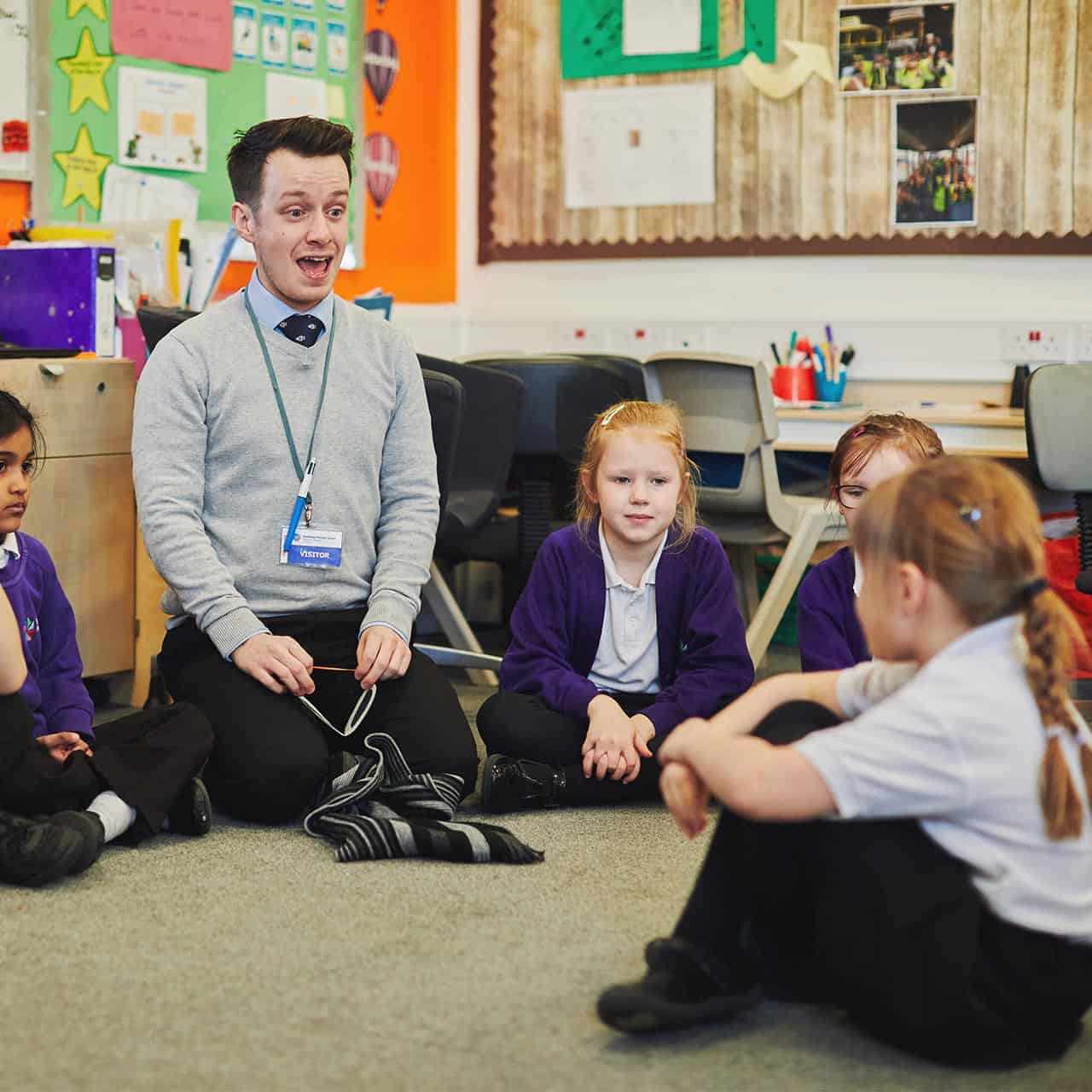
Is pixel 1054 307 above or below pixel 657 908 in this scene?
above

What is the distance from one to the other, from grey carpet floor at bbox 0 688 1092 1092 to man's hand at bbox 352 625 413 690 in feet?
0.85

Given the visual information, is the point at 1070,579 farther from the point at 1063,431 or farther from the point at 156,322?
the point at 156,322

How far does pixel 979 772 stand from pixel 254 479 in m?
1.28

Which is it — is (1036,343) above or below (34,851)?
above

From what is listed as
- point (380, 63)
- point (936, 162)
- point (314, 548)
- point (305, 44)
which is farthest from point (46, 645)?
Answer: point (936, 162)

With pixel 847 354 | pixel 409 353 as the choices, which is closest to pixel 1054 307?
pixel 847 354

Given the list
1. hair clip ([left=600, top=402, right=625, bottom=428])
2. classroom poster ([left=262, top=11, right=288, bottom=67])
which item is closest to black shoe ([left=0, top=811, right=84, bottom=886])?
hair clip ([left=600, top=402, right=625, bottom=428])

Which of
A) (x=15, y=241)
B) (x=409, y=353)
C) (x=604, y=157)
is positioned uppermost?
(x=604, y=157)

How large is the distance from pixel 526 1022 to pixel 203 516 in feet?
3.48

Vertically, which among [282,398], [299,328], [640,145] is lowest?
[282,398]

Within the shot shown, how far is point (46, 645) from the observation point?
6.95 feet

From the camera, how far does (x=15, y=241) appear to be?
2961mm

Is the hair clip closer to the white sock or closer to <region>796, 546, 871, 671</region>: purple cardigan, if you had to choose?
<region>796, 546, 871, 671</region>: purple cardigan

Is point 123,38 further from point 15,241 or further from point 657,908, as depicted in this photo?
point 657,908
